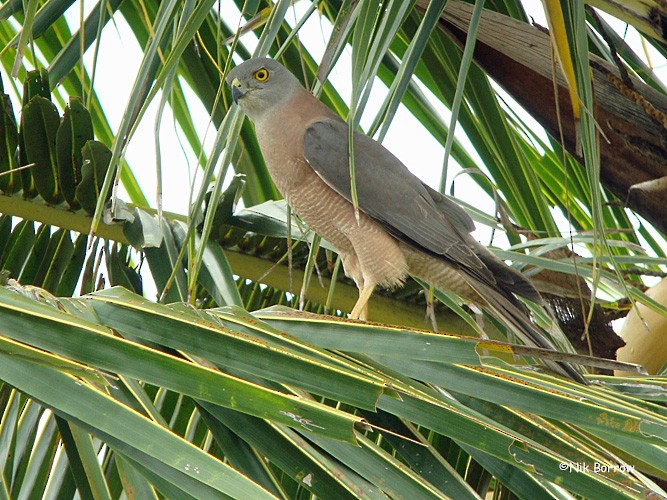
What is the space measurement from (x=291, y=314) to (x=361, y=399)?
0.50m

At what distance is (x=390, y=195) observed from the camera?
9.30ft

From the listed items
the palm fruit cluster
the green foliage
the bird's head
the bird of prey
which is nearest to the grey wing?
the bird of prey

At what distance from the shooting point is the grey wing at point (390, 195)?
2.69 m

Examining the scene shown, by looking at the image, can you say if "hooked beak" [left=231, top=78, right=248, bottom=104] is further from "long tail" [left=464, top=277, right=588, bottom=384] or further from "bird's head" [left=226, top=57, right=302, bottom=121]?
"long tail" [left=464, top=277, right=588, bottom=384]

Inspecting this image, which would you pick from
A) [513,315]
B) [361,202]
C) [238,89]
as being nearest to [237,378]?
[513,315]

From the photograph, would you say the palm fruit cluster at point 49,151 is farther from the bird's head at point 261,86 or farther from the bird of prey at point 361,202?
the bird's head at point 261,86

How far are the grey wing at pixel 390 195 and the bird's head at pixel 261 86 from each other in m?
0.20

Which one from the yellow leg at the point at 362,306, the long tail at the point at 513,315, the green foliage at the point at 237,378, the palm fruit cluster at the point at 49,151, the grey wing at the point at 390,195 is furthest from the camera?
the grey wing at the point at 390,195

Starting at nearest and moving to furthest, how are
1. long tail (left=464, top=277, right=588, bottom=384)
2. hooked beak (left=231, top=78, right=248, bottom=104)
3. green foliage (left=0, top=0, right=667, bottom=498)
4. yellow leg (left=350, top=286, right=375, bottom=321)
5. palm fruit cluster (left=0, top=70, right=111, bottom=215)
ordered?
green foliage (left=0, top=0, right=667, bottom=498) < long tail (left=464, top=277, right=588, bottom=384) < palm fruit cluster (left=0, top=70, right=111, bottom=215) < yellow leg (left=350, top=286, right=375, bottom=321) < hooked beak (left=231, top=78, right=248, bottom=104)

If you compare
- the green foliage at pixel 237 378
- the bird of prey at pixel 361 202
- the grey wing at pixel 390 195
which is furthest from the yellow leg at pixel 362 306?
the green foliage at pixel 237 378

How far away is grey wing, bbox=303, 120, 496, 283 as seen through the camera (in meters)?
2.69

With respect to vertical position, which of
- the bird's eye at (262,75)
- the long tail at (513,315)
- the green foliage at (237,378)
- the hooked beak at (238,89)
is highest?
the bird's eye at (262,75)

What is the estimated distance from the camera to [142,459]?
0.95 m

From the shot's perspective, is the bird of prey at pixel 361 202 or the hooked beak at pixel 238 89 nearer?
the bird of prey at pixel 361 202
